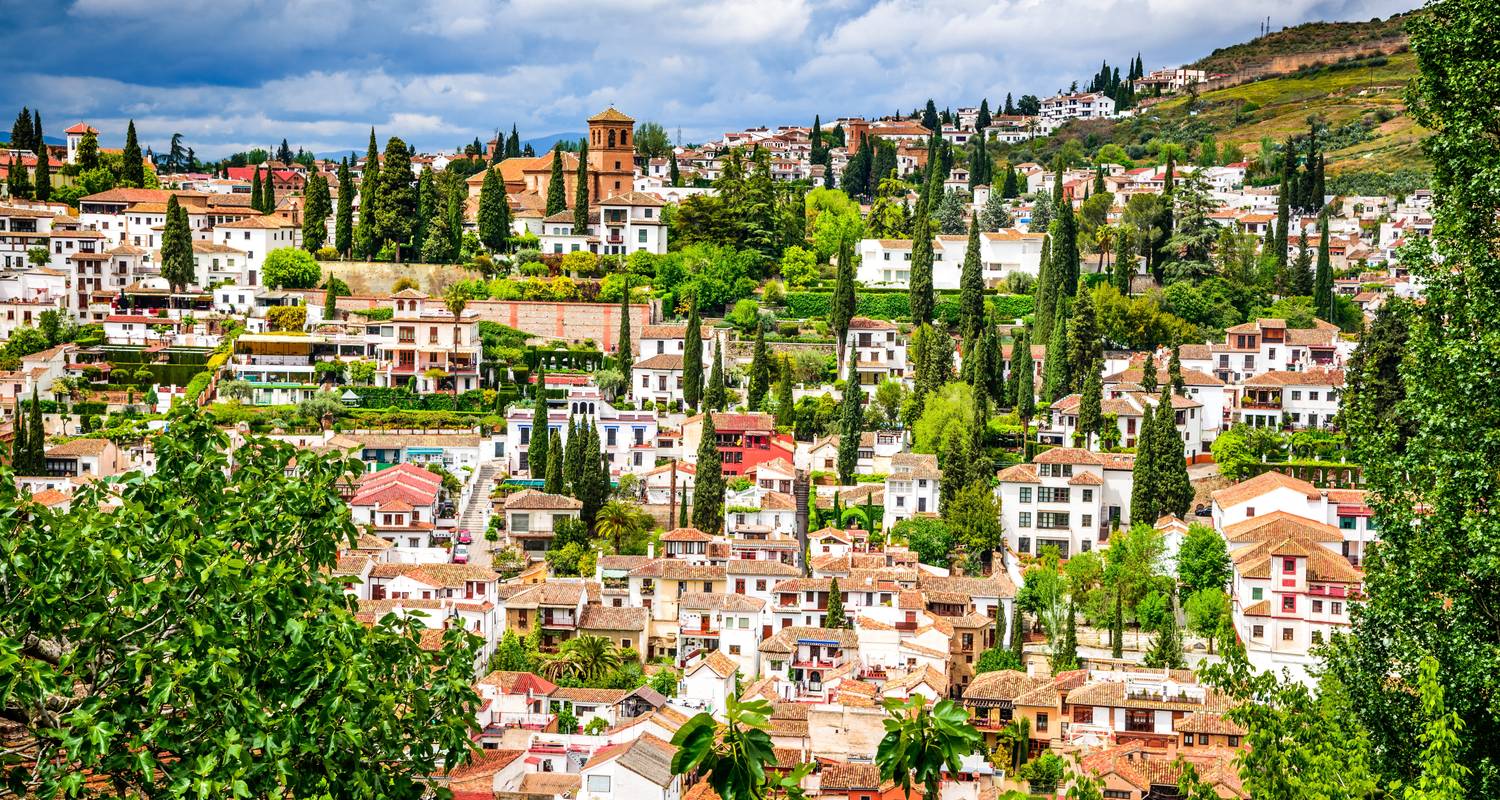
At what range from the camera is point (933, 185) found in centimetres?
6444

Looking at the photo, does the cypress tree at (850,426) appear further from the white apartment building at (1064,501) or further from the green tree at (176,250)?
the green tree at (176,250)

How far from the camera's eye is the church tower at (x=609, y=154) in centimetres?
6019

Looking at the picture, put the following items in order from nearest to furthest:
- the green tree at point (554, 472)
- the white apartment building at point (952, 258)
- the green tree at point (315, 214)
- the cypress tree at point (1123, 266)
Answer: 1. the green tree at point (554, 472)
2. the cypress tree at point (1123, 266)
3. the white apartment building at point (952, 258)
4. the green tree at point (315, 214)

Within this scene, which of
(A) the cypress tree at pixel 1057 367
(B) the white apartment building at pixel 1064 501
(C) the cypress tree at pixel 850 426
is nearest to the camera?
(B) the white apartment building at pixel 1064 501

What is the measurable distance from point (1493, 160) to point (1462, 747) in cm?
319

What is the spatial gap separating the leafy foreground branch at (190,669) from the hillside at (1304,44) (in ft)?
348

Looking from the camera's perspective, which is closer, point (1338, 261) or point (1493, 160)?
point (1493, 160)

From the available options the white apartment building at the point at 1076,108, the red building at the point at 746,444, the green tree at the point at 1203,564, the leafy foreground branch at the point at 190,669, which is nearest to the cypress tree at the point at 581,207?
the red building at the point at 746,444

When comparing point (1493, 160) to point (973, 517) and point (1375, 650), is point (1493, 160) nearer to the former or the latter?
point (1375, 650)

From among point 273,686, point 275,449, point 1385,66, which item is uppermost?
point 1385,66

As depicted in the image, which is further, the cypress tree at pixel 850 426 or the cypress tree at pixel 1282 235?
the cypress tree at pixel 1282 235

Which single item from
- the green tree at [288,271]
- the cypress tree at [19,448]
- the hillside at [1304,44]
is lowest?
the cypress tree at [19,448]

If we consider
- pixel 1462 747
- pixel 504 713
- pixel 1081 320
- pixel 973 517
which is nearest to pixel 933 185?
pixel 1081 320

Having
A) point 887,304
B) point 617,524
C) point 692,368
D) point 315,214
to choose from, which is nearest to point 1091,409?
point 692,368
